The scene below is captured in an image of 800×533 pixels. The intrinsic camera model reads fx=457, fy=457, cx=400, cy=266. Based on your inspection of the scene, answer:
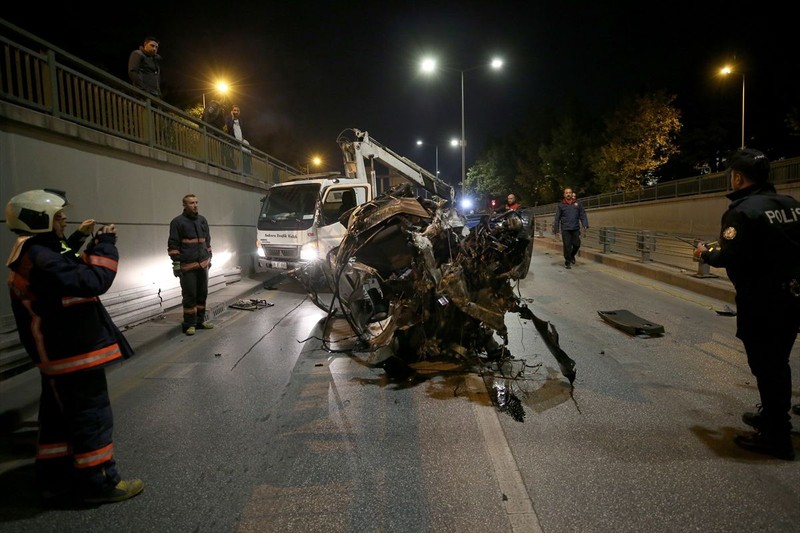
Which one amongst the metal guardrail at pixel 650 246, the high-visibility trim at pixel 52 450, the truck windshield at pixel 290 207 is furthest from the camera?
the metal guardrail at pixel 650 246

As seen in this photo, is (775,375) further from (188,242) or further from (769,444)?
(188,242)

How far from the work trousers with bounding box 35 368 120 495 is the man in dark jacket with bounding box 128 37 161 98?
9105mm

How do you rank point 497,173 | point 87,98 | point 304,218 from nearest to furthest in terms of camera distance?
point 87,98 < point 304,218 < point 497,173

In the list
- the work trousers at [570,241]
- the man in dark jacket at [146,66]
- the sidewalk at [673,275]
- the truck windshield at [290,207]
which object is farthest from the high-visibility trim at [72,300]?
the work trousers at [570,241]

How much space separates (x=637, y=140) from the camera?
32.7m

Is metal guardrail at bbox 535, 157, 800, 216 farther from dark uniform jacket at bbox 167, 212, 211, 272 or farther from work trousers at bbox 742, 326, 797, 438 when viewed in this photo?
dark uniform jacket at bbox 167, 212, 211, 272

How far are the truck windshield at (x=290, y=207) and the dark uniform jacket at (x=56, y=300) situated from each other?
24.9 ft

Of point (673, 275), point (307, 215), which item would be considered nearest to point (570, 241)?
point (673, 275)

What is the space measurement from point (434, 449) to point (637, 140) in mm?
35448

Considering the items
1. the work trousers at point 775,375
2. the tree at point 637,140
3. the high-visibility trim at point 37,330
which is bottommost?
the work trousers at point 775,375

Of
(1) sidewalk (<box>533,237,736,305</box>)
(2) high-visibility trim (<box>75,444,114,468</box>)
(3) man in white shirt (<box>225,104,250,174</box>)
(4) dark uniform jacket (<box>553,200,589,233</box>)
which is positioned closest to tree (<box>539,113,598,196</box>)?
(1) sidewalk (<box>533,237,736,305</box>)

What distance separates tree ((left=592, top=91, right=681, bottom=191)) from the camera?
31.3 meters

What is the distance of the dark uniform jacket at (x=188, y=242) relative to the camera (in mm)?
6523

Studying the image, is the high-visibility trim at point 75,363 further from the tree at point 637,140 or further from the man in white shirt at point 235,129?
the tree at point 637,140
